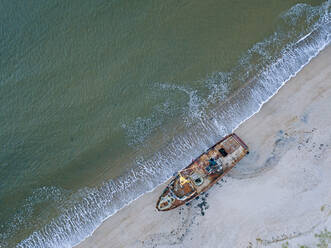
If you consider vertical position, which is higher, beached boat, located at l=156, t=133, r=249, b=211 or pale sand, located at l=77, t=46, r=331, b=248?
beached boat, located at l=156, t=133, r=249, b=211

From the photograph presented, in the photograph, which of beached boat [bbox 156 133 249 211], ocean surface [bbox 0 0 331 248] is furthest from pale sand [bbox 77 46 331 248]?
ocean surface [bbox 0 0 331 248]

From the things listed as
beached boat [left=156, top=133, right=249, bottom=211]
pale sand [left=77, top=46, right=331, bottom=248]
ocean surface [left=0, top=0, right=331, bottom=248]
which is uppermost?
ocean surface [left=0, top=0, right=331, bottom=248]

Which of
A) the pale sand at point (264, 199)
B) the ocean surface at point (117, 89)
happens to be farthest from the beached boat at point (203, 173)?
the ocean surface at point (117, 89)

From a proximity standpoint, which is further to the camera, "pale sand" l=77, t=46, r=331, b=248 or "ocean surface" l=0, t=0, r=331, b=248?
"ocean surface" l=0, t=0, r=331, b=248

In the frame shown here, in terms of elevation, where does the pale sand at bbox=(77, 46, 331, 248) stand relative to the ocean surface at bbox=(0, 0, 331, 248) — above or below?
below

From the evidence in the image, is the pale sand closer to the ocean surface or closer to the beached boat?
the beached boat

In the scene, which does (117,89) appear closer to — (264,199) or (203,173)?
(203,173)
